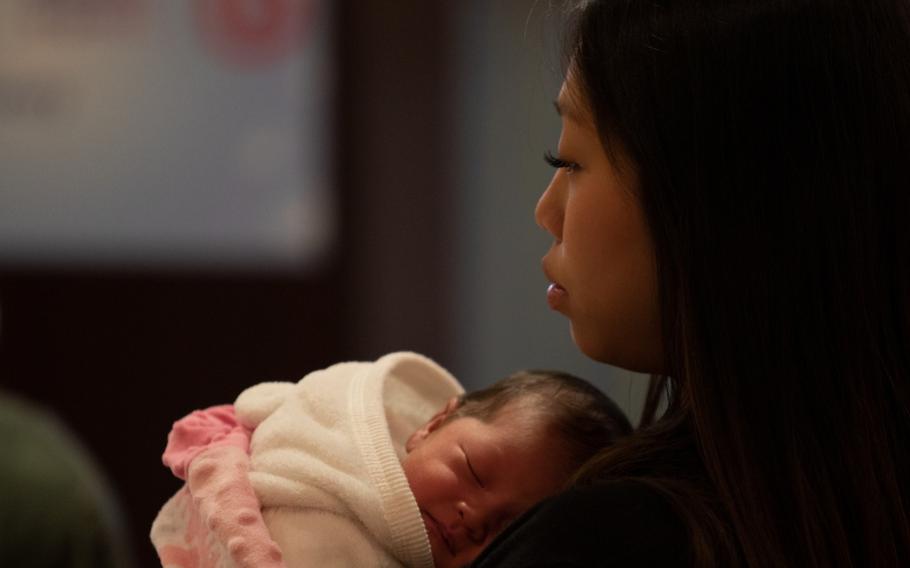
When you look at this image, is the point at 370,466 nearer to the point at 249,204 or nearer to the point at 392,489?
the point at 392,489

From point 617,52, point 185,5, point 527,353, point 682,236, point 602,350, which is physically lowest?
point 527,353

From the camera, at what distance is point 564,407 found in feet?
3.91

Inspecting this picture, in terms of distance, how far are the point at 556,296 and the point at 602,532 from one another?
26cm

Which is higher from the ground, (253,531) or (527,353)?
(253,531)

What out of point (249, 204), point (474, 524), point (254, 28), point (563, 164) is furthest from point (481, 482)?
point (254, 28)

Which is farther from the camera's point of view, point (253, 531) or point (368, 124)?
point (368, 124)

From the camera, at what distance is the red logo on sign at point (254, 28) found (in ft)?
10.9

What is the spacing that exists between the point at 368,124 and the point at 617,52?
8.01ft

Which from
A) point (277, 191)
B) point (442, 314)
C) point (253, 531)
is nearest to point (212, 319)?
point (277, 191)

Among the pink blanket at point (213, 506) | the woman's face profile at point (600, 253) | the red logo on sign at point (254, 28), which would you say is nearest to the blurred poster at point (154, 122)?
the red logo on sign at point (254, 28)

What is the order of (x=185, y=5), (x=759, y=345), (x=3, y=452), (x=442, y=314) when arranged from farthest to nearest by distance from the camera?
(x=442, y=314) < (x=185, y=5) < (x=3, y=452) < (x=759, y=345)

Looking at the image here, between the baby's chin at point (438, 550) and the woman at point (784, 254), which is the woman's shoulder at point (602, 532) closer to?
the woman at point (784, 254)

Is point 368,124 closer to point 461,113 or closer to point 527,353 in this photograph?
point 461,113

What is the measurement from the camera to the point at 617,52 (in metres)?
1.02
